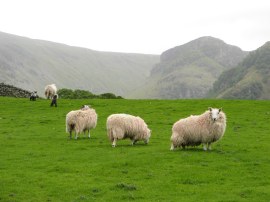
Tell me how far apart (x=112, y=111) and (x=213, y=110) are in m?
26.0

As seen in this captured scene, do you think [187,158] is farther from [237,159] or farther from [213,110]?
[213,110]

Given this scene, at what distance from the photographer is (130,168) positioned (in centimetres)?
1927

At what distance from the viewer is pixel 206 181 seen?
1684 cm

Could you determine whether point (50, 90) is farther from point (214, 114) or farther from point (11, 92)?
point (214, 114)

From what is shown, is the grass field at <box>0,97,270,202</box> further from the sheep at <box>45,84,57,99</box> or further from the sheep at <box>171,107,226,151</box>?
the sheep at <box>45,84,57,99</box>

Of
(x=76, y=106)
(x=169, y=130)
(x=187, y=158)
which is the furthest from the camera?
(x=76, y=106)

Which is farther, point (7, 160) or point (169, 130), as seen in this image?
point (169, 130)

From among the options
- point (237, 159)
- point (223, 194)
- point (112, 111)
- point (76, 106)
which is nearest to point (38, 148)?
point (237, 159)

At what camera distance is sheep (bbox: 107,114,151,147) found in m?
25.3

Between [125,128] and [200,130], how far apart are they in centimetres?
485

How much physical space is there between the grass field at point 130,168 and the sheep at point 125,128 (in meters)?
0.63

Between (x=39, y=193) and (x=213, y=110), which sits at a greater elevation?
(x=213, y=110)

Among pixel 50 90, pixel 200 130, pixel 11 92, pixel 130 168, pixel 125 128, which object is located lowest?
pixel 130 168

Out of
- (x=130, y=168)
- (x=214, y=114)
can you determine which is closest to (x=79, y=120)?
(x=214, y=114)
